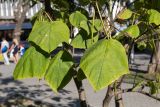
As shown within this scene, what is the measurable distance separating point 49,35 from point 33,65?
0.47ft

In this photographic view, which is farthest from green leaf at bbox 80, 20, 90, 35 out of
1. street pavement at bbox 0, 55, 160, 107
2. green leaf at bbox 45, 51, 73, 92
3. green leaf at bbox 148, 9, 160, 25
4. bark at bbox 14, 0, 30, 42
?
bark at bbox 14, 0, 30, 42

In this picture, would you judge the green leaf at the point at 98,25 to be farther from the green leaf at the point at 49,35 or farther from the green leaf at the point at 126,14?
the green leaf at the point at 126,14

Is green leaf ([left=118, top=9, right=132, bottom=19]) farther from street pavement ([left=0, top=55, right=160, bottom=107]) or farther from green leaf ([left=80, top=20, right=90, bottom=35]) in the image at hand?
street pavement ([left=0, top=55, right=160, bottom=107])

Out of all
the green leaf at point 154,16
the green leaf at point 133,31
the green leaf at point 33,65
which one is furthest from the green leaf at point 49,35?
the green leaf at point 154,16

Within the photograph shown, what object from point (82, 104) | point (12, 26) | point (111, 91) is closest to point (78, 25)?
Answer: point (111, 91)

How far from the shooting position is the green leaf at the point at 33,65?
4.73ft

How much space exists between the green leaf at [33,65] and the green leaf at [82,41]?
0.38 feet

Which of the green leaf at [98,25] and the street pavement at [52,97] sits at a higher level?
the green leaf at [98,25]

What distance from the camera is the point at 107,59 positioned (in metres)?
1.21

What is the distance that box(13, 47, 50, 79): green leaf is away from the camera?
1.44m

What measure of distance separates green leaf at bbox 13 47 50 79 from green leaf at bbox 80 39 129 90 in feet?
0.83

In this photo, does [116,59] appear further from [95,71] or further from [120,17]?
[120,17]

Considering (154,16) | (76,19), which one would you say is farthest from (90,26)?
(154,16)

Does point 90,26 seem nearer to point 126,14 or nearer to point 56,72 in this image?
point 56,72
